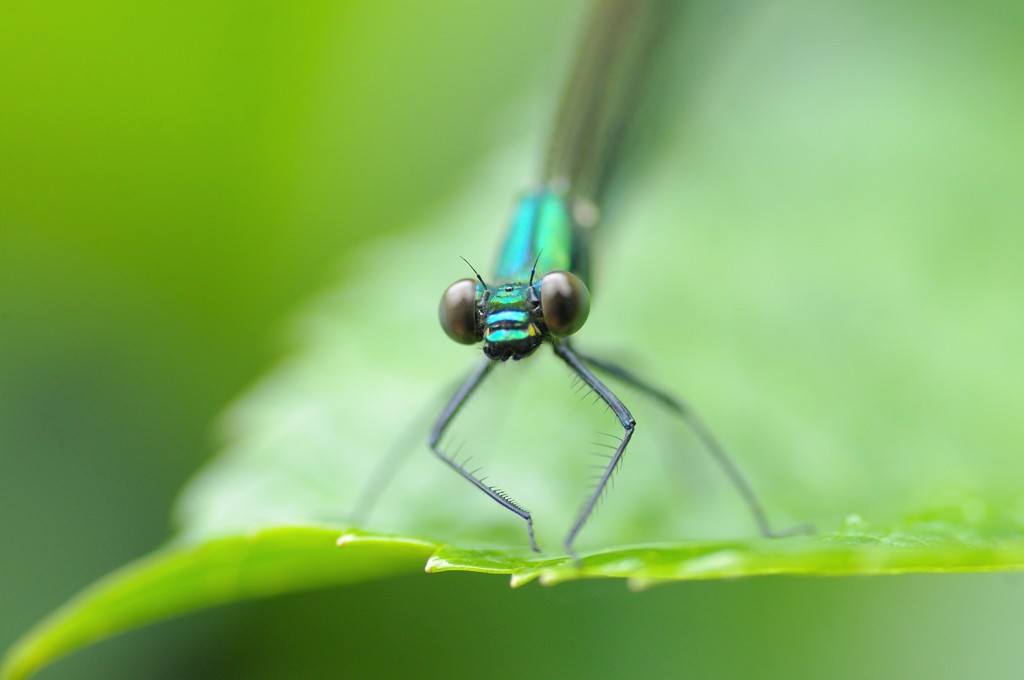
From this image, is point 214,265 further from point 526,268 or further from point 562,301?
point 562,301

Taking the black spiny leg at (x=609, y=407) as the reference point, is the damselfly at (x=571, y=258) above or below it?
above

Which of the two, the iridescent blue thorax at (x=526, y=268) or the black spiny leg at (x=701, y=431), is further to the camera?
the black spiny leg at (x=701, y=431)

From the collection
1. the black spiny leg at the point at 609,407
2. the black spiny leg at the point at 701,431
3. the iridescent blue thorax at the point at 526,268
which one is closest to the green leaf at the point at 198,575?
the black spiny leg at the point at 609,407

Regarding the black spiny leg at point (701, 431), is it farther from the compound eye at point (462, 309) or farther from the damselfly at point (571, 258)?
the compound eye at point (462, 309)

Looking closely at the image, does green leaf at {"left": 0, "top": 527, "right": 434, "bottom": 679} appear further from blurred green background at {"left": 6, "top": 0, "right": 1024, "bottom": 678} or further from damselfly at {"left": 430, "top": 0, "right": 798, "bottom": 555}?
blurred green background at {"left": 6, "top": 0, "right": 1024, "bottom": 678}

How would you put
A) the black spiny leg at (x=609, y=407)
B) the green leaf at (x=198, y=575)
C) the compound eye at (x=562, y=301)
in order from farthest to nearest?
A: the compound eye at (x=562, y=301) < the black spiny leg at (x=609, y=407) < the green leaf at (x=198, y=575)

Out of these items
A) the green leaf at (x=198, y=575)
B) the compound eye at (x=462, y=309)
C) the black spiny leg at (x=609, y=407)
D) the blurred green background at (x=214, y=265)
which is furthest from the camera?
the blurred green background at (x=214, y=265)

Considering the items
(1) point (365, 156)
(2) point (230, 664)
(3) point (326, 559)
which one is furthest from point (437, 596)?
(1) point (365, 156)

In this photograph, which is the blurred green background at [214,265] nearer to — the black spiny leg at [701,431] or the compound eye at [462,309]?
the black spiny leg at [701,431]

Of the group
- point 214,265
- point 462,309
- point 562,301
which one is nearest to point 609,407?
point 562,301
